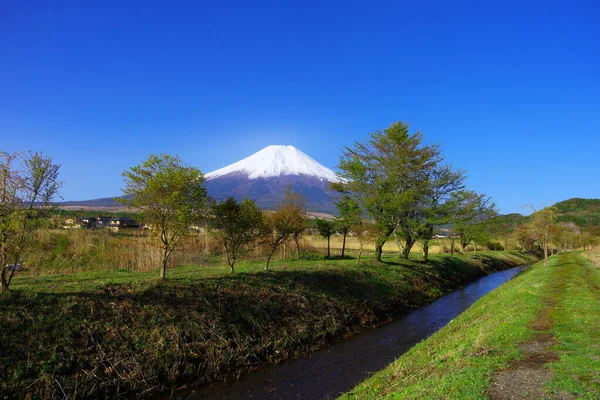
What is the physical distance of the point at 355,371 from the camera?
1234cm

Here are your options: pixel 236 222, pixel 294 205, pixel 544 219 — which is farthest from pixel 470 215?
pixel 236 222

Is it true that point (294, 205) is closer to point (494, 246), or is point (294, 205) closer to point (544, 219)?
point (544, 219)

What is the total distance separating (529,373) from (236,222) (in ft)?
45.4

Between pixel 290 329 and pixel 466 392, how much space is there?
899 centimetres

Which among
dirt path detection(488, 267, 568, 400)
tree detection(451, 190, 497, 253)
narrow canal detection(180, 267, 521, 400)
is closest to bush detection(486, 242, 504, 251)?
tree detection(451, 190, 497, 253)

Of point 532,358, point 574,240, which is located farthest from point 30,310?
point 574,240

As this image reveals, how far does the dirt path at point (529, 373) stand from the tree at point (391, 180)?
19198mm

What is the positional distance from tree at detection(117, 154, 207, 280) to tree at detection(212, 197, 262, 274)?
6.67ft

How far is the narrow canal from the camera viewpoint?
1065cm

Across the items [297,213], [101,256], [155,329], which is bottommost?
[155,329]

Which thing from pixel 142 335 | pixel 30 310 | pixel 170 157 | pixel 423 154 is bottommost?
pixel 142 335

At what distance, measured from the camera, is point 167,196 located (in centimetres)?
1526

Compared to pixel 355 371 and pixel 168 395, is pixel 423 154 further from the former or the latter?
pixel 168 395

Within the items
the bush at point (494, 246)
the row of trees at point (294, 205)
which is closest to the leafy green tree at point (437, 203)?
the row of trees at point (294, 205)
